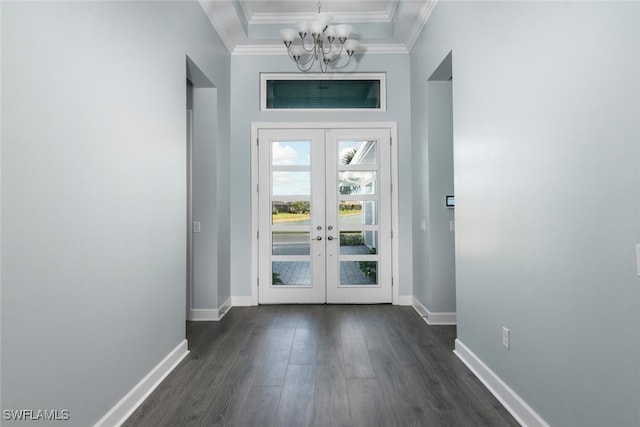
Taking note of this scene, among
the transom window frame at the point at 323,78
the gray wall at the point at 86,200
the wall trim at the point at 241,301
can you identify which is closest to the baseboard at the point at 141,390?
the gray wall at the point at 86,200

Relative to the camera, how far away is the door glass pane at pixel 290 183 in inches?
171

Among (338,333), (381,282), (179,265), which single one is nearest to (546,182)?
(338,333)

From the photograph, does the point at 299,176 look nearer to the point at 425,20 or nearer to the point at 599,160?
the point at 425,20

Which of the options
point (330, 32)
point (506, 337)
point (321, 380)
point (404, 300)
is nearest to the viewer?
point (506, 337)

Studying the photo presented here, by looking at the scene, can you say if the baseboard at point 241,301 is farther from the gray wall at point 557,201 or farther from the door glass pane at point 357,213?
the gray wall at point 557,201

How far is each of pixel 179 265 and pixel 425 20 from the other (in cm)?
324

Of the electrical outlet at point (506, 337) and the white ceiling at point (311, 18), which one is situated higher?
the white ceiling at point (311, 18)

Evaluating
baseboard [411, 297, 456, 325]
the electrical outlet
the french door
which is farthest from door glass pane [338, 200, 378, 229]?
the electrical outlet

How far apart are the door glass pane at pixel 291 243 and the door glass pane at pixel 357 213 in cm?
48

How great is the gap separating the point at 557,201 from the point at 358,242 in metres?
2.84

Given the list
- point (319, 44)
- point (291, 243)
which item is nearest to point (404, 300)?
point (291, 243)

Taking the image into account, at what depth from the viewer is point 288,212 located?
436cm

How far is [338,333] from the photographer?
3336mm

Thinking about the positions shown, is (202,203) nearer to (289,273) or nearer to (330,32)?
(289,273)
